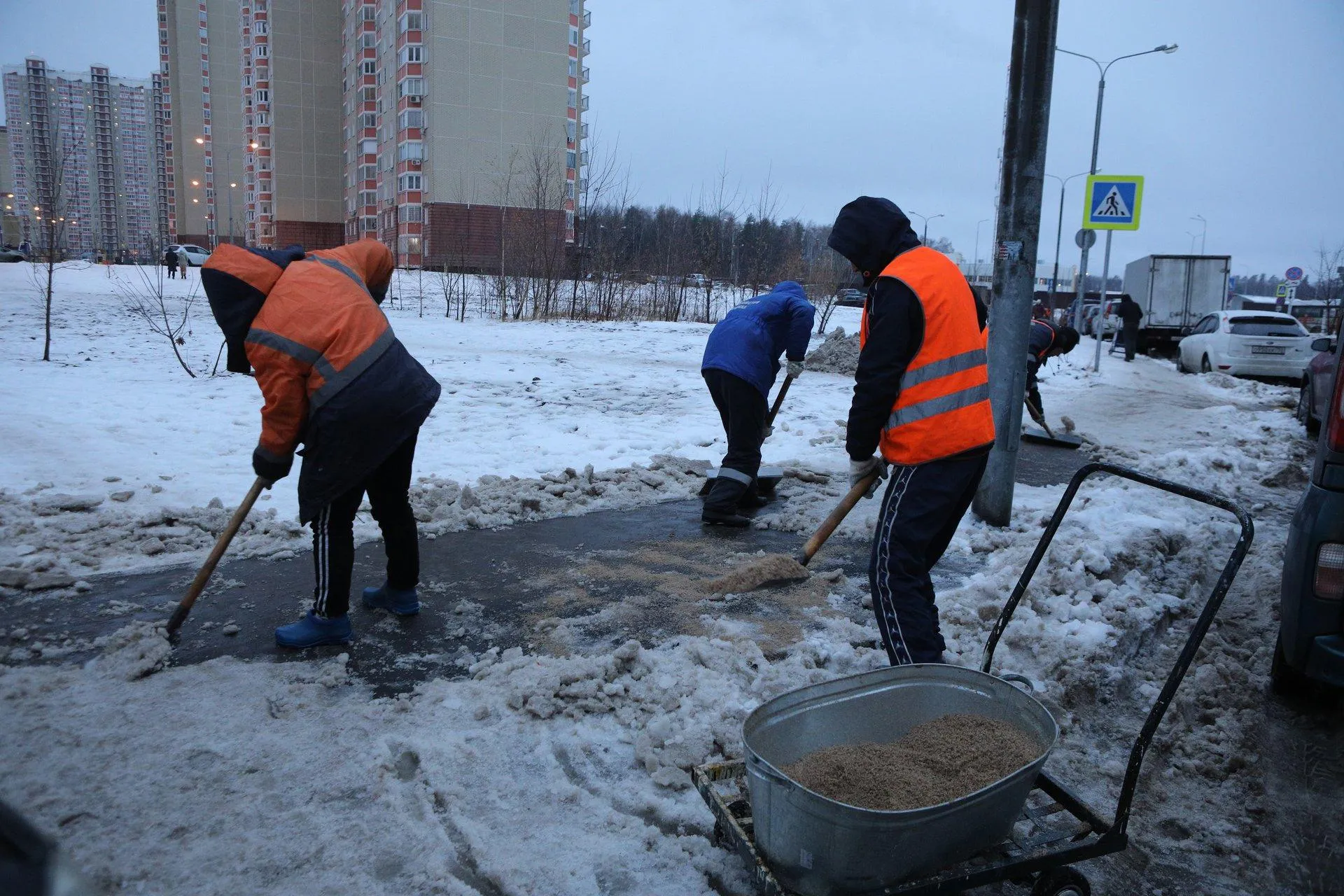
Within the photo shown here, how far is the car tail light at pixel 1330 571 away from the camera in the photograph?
318cm

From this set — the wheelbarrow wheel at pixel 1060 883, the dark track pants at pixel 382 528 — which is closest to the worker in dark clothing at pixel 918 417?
the wheelbarrow wheel at pixel 1060 883

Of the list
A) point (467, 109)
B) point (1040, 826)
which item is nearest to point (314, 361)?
point (1040, 826)

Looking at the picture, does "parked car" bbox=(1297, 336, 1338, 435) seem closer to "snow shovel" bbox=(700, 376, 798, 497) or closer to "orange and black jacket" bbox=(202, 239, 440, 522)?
"snow shovel" bbox=(700, 376, 798, 497)

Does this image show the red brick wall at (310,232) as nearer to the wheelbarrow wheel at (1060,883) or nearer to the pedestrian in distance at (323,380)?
the pedestrian in distance at (323,380)

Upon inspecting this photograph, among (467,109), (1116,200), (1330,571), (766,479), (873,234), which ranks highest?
(467,109)

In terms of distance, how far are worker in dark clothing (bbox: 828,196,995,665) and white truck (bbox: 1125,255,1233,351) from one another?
26415 mm

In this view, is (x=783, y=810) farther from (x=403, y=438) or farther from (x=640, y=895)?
(x=403, y=438)

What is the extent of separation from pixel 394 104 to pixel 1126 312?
4073 cm

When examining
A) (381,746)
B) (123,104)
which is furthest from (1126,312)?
(123,104)

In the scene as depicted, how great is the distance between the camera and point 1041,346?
8.92 metres

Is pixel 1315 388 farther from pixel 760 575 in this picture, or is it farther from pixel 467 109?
pixel 467 109

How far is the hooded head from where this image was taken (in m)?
3.38

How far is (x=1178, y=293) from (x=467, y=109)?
3506 cm

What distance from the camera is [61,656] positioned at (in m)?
3.60
